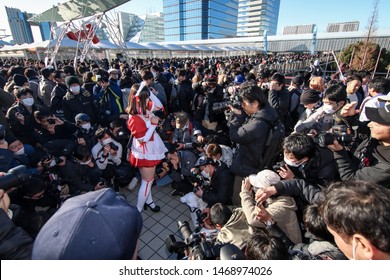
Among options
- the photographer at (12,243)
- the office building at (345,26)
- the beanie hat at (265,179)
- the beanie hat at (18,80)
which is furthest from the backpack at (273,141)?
the office building at (345,26)

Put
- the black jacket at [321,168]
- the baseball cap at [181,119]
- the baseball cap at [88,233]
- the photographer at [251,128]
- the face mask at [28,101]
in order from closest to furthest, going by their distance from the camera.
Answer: the baseball cap at [88,233] → the black jacket at [321,168] → the photographer at [251,128] → the face mask at [28,101] → the baseball cap at [181,119]

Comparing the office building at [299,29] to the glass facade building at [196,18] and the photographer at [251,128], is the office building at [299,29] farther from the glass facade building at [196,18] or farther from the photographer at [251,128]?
the photographer at [251,128]

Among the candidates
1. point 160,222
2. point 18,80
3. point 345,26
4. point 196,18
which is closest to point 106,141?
point 160,222

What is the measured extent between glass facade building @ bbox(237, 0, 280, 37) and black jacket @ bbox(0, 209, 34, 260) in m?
107

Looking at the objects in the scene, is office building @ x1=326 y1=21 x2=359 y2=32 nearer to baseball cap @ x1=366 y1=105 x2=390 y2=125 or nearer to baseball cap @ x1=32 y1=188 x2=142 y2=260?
baseball cap @ x1=366 y1=105 x2=390 y2=125

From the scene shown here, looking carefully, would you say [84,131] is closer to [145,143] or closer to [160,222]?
[145,143]

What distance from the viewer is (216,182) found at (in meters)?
2.95

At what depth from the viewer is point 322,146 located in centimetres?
206

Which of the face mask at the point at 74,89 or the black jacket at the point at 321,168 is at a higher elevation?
the face mask at the point at 74,89

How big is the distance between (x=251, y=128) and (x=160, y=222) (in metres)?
2.10

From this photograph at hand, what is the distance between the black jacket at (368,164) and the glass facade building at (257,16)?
347ft

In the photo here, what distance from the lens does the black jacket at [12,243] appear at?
120 centimetres

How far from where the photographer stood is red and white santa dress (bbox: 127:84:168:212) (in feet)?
9.75
